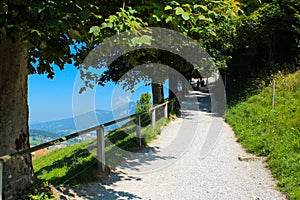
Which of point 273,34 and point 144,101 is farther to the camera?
point 273,34

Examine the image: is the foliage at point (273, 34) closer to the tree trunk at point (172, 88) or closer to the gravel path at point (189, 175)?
the tree trunk at point (172, 88)

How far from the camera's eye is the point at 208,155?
7.59 m

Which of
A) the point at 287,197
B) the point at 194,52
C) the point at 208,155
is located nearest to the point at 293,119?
the point at 208,155

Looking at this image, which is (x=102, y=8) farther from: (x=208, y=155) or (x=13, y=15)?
(x=208, y=155)

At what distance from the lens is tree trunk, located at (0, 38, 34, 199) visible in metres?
4.14

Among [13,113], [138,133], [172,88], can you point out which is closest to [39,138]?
[13,113]

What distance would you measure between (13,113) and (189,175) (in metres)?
3.61

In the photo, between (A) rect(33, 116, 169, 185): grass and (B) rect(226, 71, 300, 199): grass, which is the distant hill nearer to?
(A) rect(33, 116, 169, 185): grass

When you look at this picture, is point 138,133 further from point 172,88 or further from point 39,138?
point 172,88

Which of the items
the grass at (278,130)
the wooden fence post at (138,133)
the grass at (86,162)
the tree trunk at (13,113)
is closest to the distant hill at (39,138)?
the tree trunk at (13,113)

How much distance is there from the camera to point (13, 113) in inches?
167

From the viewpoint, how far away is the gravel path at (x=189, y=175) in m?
4.91

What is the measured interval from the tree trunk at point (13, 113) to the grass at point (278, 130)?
4.23 m

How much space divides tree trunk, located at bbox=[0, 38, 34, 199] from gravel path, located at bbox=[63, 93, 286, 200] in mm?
1004
